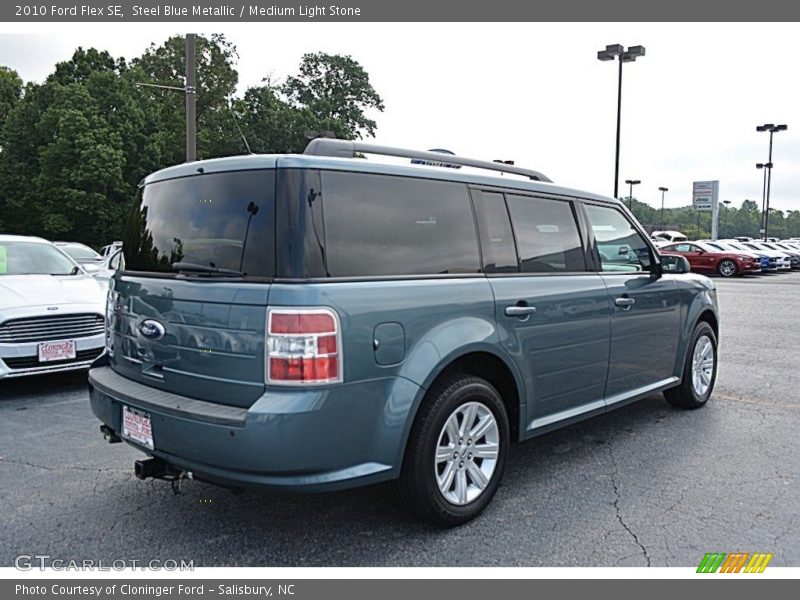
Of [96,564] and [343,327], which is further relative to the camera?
[96,564]

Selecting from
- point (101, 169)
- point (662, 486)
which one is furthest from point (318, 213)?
point (101, 169)

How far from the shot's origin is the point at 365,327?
294 cm

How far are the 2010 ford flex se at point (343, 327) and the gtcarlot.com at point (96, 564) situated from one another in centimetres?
41

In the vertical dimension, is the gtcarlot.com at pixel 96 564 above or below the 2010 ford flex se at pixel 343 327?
below

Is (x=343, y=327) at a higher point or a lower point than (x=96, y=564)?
higher

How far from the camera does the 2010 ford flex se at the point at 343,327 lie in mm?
2838

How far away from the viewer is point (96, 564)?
9.98 ft

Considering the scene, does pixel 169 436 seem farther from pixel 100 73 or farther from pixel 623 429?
pixel 100 73

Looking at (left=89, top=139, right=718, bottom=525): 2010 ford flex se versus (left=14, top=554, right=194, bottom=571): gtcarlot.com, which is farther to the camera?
(left=14, top=554, right=194, bottom=571): gtcarlot.com

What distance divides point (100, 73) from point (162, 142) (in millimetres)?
5219

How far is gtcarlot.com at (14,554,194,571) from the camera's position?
301 centimetres

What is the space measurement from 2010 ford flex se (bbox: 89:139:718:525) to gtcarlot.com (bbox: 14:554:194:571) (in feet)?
1.35

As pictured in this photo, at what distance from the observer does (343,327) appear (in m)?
2.86

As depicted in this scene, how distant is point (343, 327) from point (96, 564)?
63.0 inches
